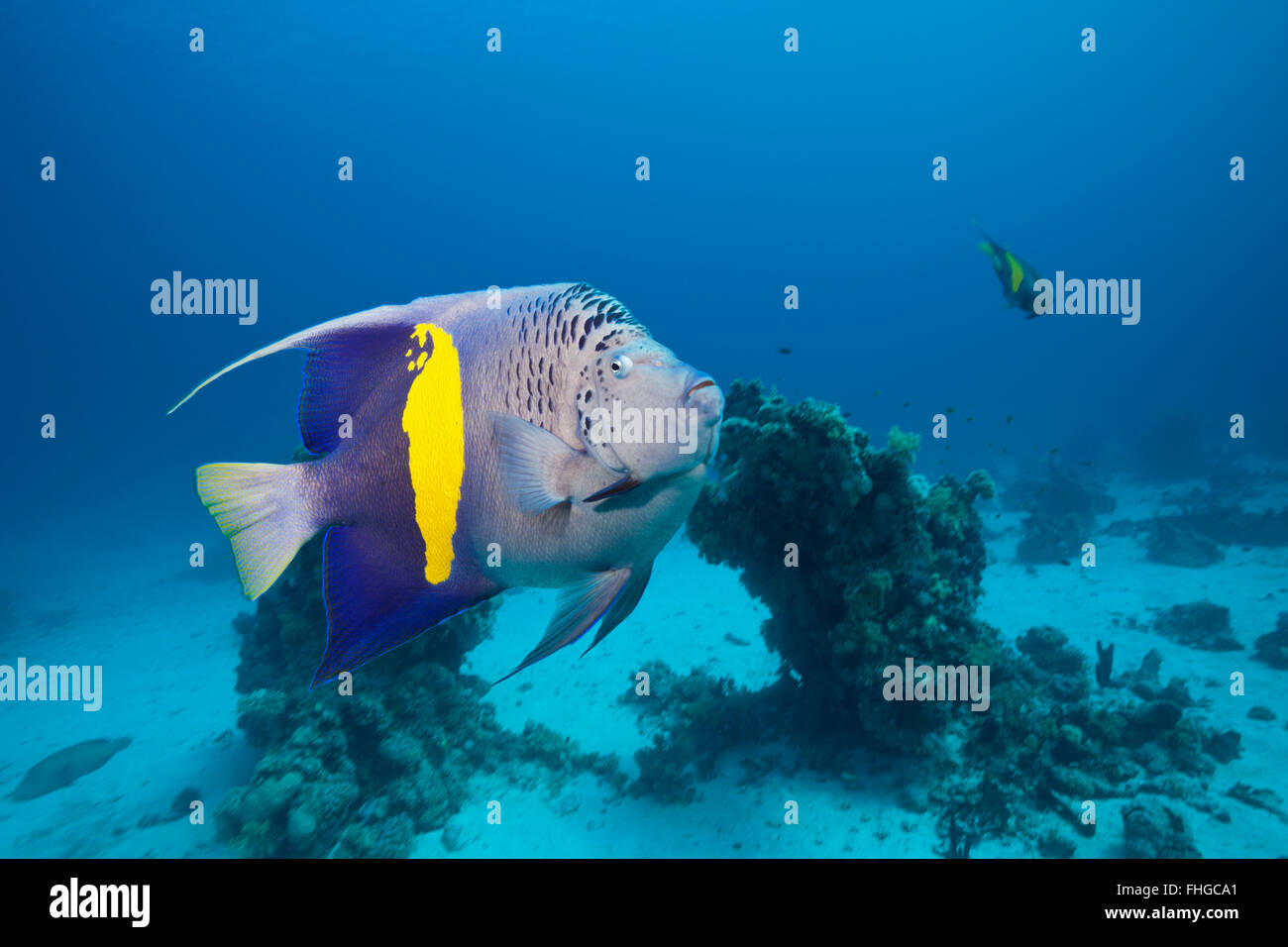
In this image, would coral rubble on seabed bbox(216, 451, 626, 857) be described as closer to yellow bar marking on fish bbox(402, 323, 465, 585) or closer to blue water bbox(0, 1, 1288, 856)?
yellow bar marking on fish bbox(402, 323, 465, 585)

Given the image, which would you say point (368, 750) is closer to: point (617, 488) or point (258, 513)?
point (258, 513)

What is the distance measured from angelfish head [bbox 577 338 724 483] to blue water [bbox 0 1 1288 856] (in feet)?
120

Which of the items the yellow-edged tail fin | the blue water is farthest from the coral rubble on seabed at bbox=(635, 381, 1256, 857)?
the blue water

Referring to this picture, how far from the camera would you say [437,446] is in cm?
115

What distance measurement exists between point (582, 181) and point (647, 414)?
112 meters

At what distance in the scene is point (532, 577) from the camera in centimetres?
120

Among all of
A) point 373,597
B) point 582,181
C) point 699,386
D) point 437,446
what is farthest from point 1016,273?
point 582,181

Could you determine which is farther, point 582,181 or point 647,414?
point 582,181

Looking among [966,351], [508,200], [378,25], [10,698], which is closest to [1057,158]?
[966,351]

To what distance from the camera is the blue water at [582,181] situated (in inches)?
2216
